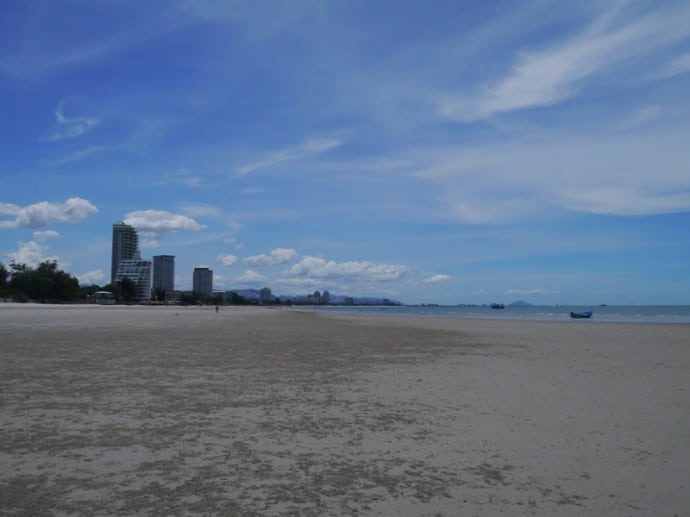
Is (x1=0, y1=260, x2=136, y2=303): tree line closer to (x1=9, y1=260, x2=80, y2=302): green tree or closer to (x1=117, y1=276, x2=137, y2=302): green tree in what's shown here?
(x1=9, y1=260, x2=80, y2=302): green tree

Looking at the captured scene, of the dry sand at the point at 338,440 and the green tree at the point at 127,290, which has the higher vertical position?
the green tree at the point at 127,290

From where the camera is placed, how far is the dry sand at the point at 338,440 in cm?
552

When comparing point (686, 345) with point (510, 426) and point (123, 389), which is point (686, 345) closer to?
point (510, 426)

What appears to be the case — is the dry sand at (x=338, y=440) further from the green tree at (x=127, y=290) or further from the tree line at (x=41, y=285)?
the green tree at (x=127, y=290)

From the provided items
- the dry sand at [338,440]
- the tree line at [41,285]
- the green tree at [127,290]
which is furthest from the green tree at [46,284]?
the dry sand at [338,440]

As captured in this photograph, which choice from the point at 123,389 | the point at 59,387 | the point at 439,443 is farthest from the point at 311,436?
the point at 59,387

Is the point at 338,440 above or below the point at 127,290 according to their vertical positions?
below

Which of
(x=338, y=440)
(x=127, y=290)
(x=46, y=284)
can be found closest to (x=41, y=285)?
(x=46, y=284)

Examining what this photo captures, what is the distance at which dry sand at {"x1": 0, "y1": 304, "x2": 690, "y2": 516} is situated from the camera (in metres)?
5.52


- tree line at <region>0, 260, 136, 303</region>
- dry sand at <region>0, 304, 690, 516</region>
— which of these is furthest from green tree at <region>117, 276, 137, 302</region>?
dry sand at <region>0, 304, 690, 516</region>

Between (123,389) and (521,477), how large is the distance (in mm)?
8194

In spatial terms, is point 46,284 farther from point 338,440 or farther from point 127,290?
point 338,440

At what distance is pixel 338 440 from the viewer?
7.68m

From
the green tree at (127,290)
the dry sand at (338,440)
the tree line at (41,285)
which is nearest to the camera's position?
the dry sand at (338,440)
